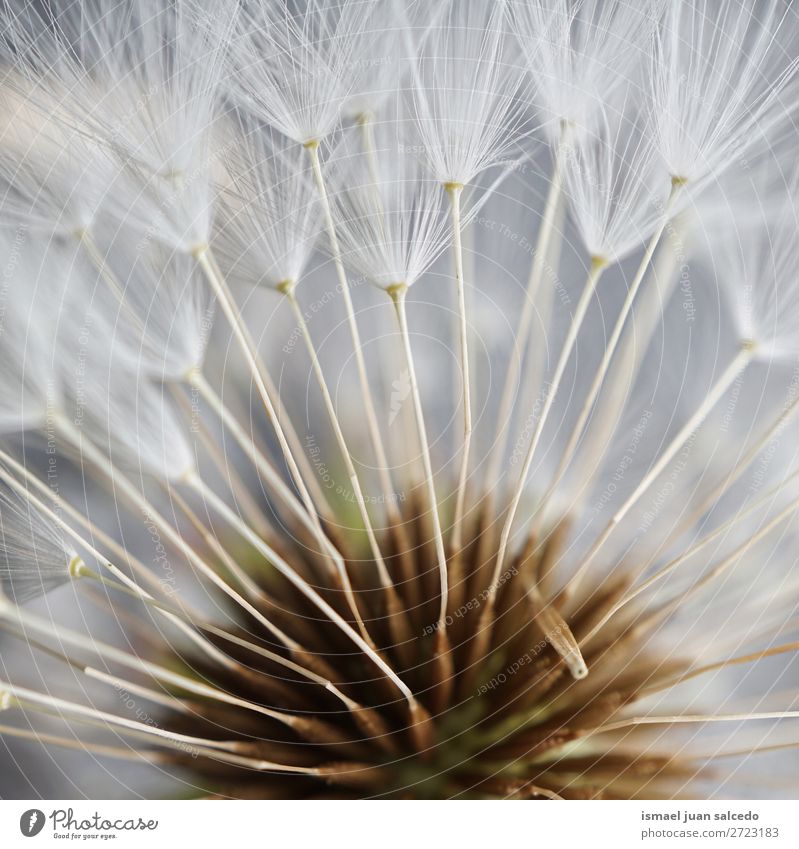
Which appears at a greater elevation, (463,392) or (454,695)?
(463,392)

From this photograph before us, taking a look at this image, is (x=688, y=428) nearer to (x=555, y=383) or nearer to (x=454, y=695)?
(x=555, y=383)

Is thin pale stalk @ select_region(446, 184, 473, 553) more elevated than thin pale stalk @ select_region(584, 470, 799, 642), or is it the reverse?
thin pale stalk @ select_region(446, 184, 473, 553)

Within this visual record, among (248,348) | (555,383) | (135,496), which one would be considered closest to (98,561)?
(135,496)

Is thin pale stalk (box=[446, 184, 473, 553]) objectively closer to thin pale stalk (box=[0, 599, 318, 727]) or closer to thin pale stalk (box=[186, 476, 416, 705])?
thin pale stalk (box=[186, 476, 416, 705])

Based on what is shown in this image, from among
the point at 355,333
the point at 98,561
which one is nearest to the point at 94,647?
the point at 98,561

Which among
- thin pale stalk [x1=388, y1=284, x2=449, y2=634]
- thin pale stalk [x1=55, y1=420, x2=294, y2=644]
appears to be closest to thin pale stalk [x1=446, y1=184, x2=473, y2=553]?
thin pale stalk [x1=388, y1=284, x2=449, y2=634]

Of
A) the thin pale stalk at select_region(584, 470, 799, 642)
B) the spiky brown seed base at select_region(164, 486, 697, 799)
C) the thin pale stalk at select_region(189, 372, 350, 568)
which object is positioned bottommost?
the spiky brown seed base at select_region(164, 486, 697, 799)

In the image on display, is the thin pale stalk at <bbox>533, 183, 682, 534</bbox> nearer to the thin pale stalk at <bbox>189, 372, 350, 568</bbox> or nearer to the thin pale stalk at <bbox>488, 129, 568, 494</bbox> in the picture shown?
the thin pale stalk at <bbox>488, 129, 568, 494</bbox>

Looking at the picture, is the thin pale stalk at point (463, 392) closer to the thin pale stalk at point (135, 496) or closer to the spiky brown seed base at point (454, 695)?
the spiky brown seed base at point (454, 695)

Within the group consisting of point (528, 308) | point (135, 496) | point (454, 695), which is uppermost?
point (528, 308)
